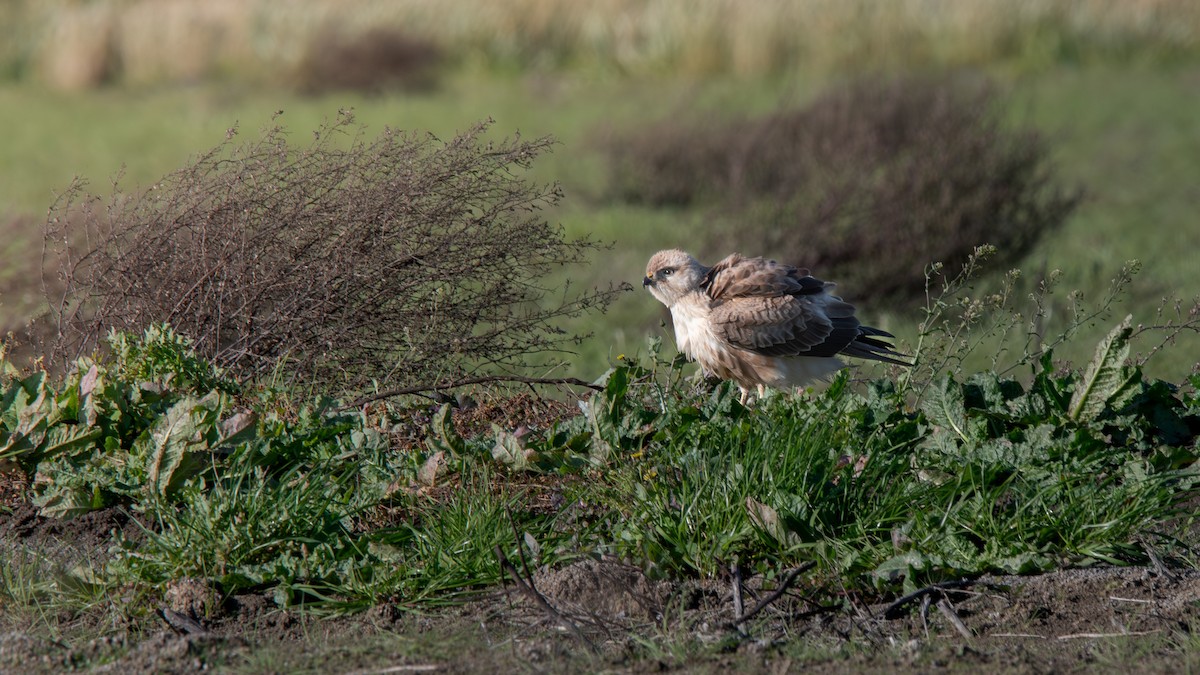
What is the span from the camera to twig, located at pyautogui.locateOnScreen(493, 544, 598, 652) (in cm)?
354

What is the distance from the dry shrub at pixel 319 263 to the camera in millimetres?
4879

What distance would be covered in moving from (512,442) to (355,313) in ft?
3.24

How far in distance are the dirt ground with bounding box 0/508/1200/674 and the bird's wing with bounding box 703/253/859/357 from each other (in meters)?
1.71

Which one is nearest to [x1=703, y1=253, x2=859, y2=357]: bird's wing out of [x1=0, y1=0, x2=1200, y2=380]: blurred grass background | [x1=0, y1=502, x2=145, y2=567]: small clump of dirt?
[x1=0, y1=502, x2=145, y2=567]: small clump of dirt

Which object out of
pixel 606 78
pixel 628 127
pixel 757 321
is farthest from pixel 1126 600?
pixel 606 78

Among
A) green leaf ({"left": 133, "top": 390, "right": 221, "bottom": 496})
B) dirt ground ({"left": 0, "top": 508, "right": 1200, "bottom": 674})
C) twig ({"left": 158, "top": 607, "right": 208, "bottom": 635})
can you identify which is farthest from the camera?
green leaf ({"left": 133, "top": 390, "right": 221, "bottom": 496})

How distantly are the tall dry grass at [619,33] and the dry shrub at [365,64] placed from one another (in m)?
0.62

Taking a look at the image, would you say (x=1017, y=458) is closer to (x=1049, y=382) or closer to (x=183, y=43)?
(x=1049, y=382)

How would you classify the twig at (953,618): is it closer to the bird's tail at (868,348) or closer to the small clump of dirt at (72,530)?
the bird's tail at (868,348)

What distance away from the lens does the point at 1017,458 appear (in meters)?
4.14

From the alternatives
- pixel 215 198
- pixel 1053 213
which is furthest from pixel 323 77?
pixel 215 198

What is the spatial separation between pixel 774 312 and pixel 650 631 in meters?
2.09

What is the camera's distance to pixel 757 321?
542 cm

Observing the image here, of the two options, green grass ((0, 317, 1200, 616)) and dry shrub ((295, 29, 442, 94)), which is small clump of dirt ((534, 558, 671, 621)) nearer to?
green grass ((0, 317, 1200, 616))
